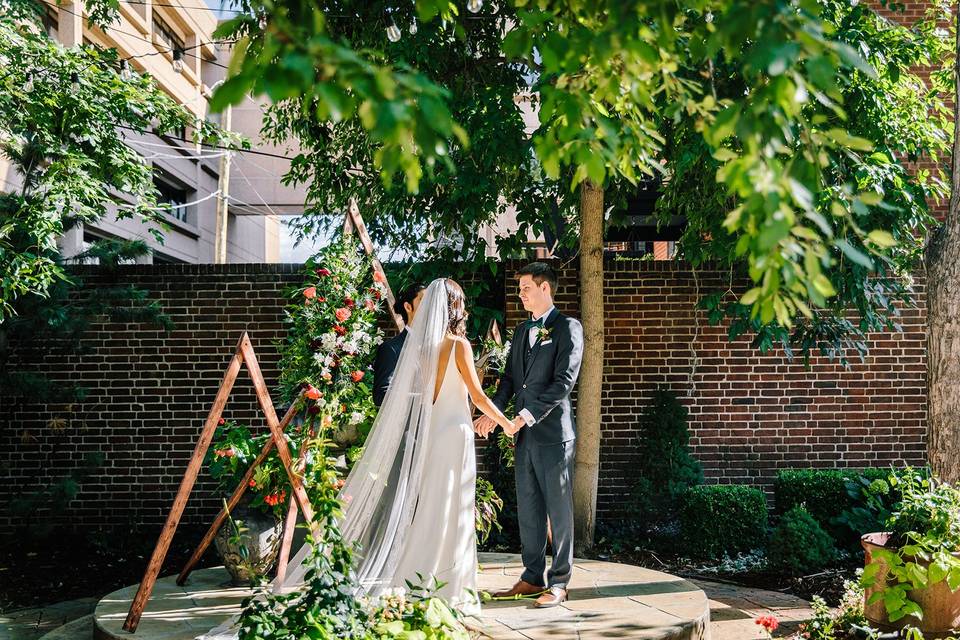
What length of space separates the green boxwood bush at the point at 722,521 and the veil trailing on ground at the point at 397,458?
3.14 meters

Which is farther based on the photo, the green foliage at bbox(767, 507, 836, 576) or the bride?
the green foliage at bbox(767, 507, 836, 576)

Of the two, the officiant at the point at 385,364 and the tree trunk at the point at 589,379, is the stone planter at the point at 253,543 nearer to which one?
the officiant at the point at 385,364

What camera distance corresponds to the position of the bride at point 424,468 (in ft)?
14.7

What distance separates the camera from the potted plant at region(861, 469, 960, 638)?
13.2ft

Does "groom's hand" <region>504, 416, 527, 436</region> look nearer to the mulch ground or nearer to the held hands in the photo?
the held hands

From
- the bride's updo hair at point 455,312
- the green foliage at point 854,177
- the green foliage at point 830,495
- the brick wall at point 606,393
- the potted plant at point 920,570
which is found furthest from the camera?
the brick wall at point 606,393

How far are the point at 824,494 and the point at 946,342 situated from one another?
2301 mm

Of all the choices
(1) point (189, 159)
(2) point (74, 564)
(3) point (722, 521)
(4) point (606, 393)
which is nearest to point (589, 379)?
(4) point (606, 393)

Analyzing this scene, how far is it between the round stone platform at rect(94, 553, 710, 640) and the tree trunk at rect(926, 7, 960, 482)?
1.73 meters

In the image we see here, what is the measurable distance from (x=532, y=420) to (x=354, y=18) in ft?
11.7

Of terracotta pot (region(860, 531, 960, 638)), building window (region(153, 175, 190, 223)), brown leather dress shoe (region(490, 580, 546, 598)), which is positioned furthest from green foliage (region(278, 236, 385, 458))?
building window (region(153, 175, 190, 223))

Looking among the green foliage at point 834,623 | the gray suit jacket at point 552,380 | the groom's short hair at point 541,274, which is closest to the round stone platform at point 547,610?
the green foliage at point 834,623

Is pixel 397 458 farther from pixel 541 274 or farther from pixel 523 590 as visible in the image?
pixel 541 274

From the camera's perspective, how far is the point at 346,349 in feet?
15.8
